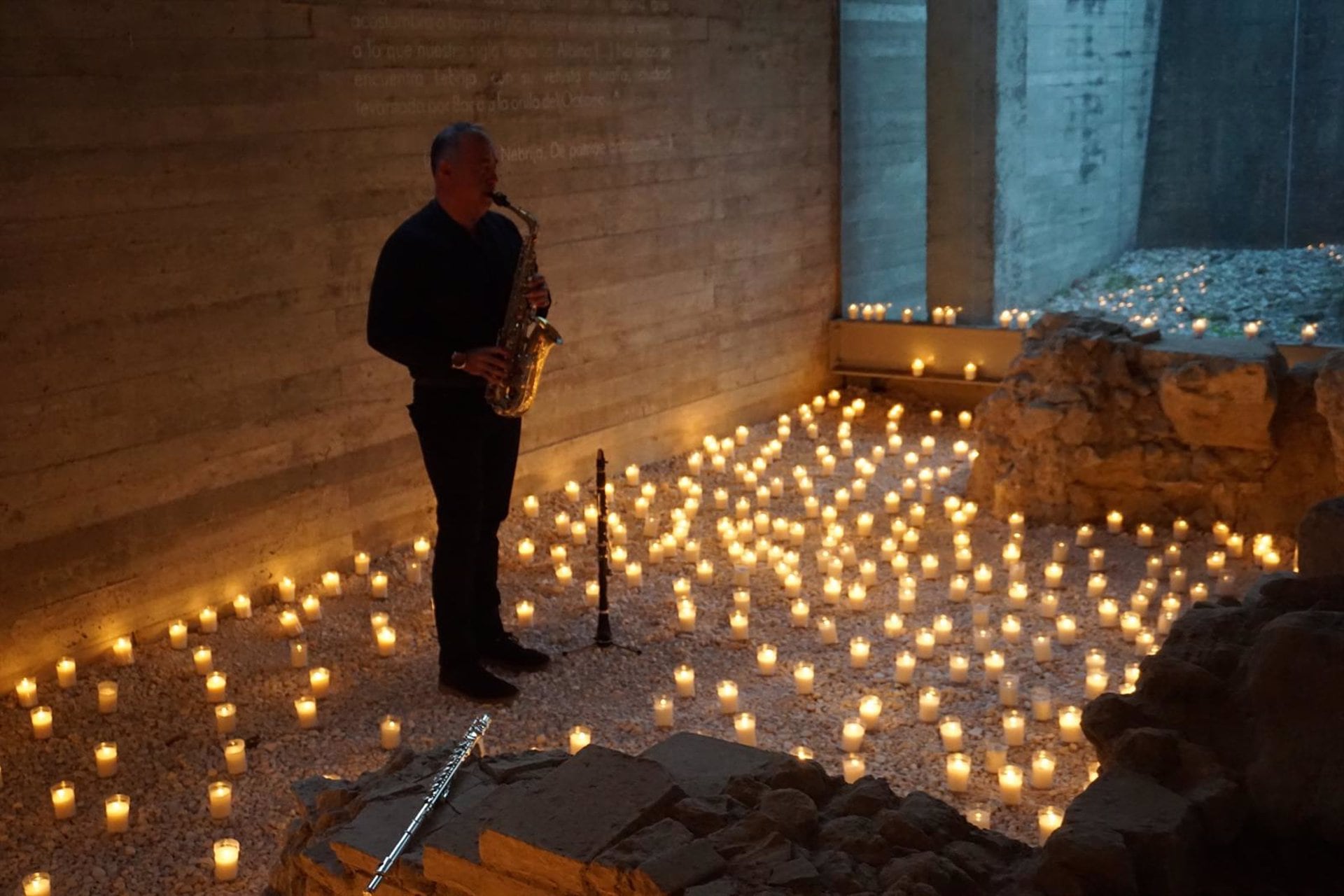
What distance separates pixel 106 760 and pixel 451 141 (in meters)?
2.55

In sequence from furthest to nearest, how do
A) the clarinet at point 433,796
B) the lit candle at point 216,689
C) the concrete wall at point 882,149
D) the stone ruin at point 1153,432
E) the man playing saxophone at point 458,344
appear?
the concrete wall at point 882,149, the stone ruin at point 1153,432, the lit candle at point 216,689, the man playing saxophone at point 458,344, the clarinet at point 433,796

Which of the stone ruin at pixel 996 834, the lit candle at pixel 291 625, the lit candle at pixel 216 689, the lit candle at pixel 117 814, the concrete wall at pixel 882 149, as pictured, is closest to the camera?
the stone ruin at pixel 996 834

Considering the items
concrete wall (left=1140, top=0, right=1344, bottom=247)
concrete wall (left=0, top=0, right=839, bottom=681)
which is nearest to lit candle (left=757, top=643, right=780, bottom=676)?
concrete wall (left=0, top=0, right=839, bottom=681)

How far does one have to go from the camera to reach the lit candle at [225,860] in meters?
4.24

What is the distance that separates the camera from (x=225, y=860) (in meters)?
4.25

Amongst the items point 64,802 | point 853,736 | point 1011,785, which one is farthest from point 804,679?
point 64,802

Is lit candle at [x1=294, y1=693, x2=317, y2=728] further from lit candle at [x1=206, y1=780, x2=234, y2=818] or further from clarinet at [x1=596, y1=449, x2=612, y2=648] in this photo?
clarinet at [x1=596, y1=449, x2=612, y2=648]

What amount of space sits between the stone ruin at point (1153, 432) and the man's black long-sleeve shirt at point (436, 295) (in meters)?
3.50

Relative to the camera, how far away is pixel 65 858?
4.43m

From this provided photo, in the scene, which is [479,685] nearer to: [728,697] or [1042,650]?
[728,697]

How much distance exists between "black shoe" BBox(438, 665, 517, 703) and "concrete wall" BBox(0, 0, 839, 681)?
166 cm

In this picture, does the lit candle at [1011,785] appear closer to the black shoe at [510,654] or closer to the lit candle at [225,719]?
the black shoe at [510,654]

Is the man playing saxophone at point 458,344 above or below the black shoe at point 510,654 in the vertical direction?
above

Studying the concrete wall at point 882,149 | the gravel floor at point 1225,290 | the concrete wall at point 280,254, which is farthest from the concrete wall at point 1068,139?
the concrete wall at point 280,254
